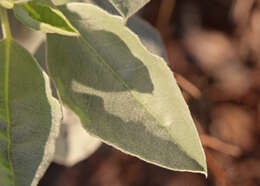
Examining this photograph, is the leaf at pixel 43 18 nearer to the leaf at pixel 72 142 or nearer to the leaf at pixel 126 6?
the leaf at pixel 126 6

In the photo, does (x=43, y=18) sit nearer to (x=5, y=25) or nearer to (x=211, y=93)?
(x=5, y=25)

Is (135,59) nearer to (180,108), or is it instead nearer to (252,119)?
(180,108)

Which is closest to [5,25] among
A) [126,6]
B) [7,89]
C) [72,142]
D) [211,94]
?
[7,89]

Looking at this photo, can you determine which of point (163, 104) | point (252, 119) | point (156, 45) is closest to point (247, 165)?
point (252, 119)

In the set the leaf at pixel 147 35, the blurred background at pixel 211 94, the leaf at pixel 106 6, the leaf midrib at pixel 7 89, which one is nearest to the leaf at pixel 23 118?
the leaf midrib at pixel 7 89

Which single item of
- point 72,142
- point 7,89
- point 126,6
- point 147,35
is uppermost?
point 126,6

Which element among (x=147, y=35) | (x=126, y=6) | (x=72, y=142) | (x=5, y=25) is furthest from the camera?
(x=72, y=142)
